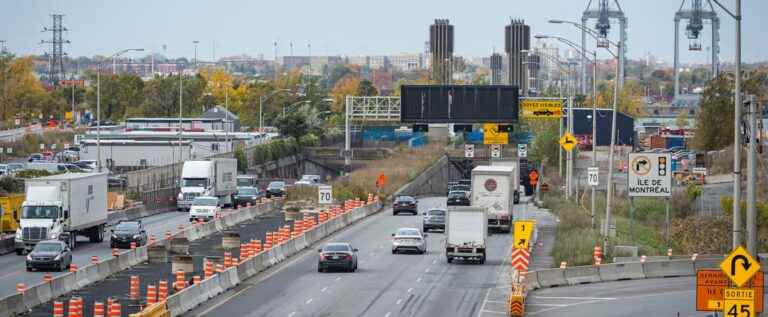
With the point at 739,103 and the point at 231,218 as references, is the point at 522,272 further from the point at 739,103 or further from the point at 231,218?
the point at 231,218

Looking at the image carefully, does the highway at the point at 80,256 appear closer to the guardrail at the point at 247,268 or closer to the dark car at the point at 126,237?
the dark car at the point at 126,237

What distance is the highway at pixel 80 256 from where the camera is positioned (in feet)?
161

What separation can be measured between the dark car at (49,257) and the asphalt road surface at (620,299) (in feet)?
54.1

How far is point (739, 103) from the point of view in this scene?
96.6 ft

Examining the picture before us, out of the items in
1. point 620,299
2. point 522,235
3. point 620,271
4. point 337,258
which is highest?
point 522,235

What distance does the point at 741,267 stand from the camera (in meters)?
28.3

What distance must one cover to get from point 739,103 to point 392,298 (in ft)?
59.4

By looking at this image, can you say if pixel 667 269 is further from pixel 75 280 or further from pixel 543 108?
pixel 543 108

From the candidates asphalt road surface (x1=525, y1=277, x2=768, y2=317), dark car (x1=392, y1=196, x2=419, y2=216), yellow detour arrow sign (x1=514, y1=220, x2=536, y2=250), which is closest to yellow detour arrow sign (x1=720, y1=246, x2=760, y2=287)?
asphalt road surface (x1=525, y1=277, x2=768, y2=317)

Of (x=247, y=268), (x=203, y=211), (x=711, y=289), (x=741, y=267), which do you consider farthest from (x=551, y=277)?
(x=203, y=211)

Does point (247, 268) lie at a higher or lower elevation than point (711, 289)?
lower

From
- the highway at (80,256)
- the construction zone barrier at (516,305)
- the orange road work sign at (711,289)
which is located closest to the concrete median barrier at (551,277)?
the construction zone barrier at (516,305)

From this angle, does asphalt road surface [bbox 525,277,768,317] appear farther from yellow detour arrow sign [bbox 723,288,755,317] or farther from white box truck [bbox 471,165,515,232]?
white box truck [bbox 471,165,515,232]

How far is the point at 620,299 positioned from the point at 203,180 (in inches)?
1791
